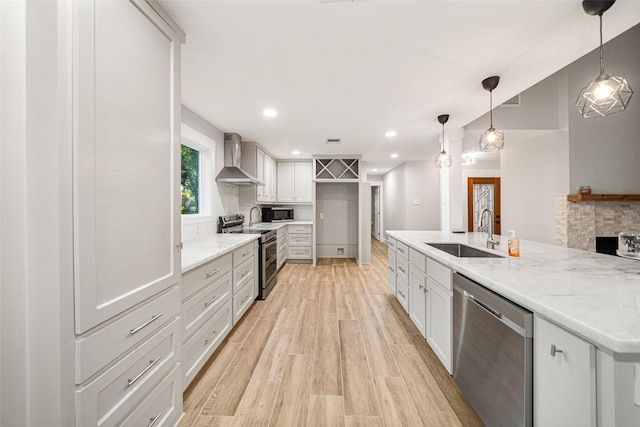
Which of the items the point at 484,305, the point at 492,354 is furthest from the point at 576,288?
the point at 492,354

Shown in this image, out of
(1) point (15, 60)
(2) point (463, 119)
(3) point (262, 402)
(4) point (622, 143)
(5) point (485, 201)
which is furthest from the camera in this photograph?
(5) point (485, 201)

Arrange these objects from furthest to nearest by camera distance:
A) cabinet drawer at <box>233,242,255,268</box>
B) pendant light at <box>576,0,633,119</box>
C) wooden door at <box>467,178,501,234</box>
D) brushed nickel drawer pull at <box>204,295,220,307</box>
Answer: wooden door at <box>467,178,501,234</box> → cabinet drawer at <box>233,242,255,268</box> → brushed nickel drawer pull at <box>204,295,220,307</box> → pendant light at <box>576,0,633,119</box>

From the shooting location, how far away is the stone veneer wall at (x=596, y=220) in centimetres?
370

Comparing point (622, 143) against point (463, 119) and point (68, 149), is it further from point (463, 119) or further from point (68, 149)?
point (68, 149)

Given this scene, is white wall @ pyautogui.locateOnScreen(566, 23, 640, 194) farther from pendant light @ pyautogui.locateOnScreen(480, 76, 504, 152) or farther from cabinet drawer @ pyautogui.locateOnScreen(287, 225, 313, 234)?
cabinet drawer @ pyautogui.locateOnScreen(287, 225, 313, 234)

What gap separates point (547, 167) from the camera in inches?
162

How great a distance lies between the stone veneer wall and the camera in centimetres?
370

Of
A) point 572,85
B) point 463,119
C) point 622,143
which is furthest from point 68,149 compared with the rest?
point 622,143

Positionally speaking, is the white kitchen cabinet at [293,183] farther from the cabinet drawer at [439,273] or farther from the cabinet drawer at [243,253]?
the cabinet drawer at [439,273]

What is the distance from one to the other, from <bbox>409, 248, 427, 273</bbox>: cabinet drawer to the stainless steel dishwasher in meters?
0.53

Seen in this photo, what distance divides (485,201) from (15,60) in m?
8.38

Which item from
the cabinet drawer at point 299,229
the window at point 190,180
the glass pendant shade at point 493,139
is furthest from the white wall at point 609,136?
the window at point 190,180

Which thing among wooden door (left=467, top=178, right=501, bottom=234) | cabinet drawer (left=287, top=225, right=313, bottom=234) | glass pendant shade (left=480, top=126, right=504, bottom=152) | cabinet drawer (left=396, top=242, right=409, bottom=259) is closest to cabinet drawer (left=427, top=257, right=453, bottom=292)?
cabinet drawer (left=396, top=242, right=409, bottom=259)

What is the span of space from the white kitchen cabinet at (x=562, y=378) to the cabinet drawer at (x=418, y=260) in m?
1.17
